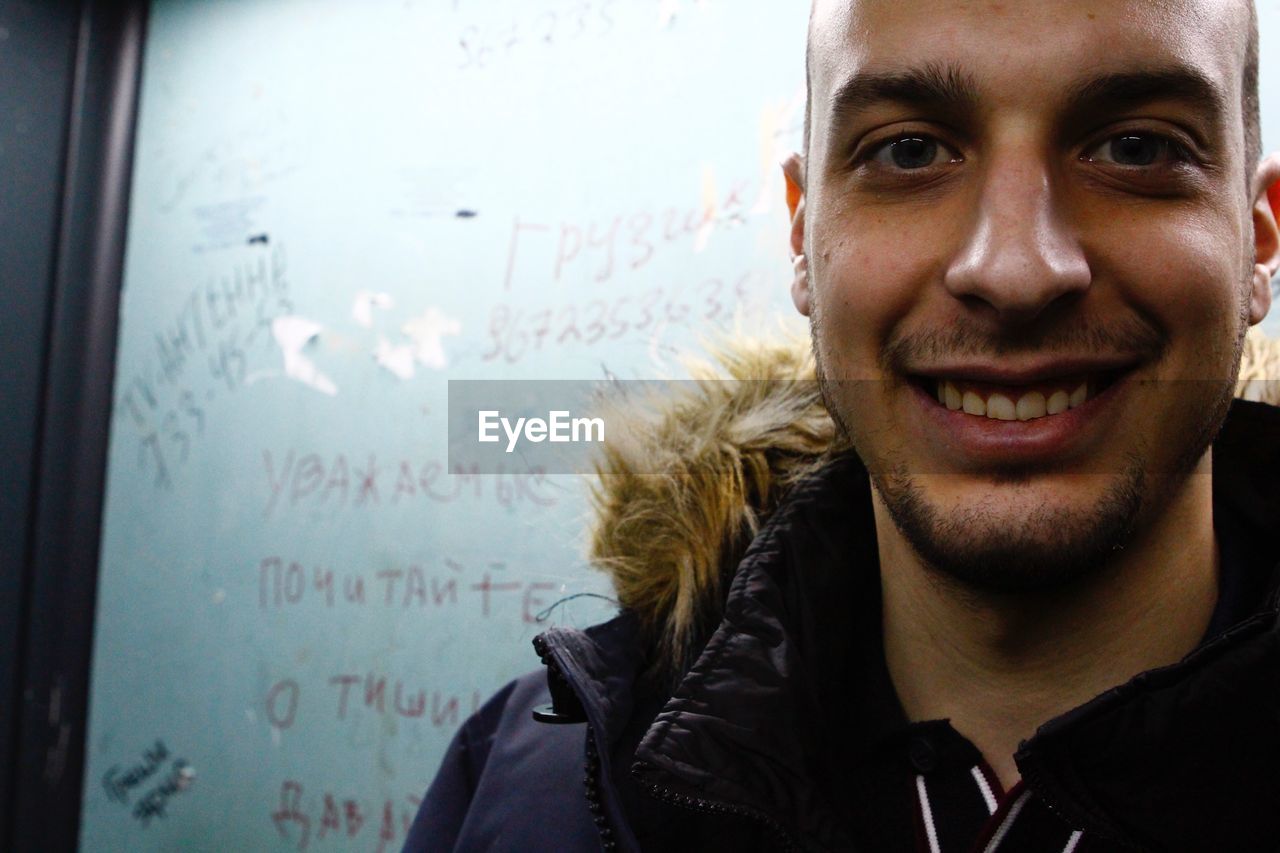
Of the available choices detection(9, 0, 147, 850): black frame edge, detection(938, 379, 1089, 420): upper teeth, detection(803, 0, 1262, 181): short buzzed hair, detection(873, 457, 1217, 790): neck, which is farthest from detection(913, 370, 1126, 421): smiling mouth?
detection(9, 0, 147, 850): black frame edge

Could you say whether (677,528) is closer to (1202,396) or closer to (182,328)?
(1202,396)

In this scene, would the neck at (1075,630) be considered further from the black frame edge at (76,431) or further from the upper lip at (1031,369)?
the black frame edge at (76,431)

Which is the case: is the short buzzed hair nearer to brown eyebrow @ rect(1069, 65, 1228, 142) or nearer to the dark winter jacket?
brown eyebrow @ rect(1069, 65, 1228, 142)

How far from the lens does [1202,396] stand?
27.0 inches

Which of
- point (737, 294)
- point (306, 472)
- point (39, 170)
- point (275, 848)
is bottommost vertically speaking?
point (275, 848)

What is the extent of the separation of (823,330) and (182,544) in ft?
5.26

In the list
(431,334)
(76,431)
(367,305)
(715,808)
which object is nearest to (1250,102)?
(715,808)

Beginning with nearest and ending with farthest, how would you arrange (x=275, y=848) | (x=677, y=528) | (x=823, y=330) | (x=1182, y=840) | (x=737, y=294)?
(x=1182, y=840) < (x=823, y=330) < (x=677, y=528) < (x=737, y=294) < (x=275, y=848)

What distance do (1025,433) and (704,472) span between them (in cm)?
33

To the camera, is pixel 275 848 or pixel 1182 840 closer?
pixel 1182 840

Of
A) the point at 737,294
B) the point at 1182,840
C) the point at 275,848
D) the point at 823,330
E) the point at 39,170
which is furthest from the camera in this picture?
the point at 39,170

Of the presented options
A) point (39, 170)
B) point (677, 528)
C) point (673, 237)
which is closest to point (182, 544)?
point (39, 170)

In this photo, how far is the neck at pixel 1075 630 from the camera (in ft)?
2.40

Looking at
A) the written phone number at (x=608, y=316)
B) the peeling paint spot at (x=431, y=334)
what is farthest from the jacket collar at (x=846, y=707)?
the peeling paint spot at (x=431, y=334)
